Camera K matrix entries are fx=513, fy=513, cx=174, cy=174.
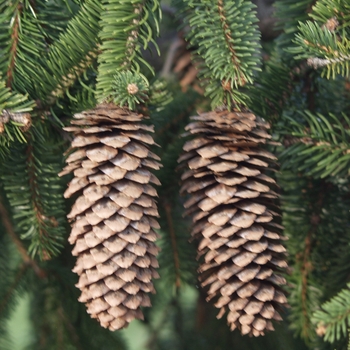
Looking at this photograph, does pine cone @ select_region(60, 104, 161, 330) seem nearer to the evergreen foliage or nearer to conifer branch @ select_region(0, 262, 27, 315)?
the evergreen foliage

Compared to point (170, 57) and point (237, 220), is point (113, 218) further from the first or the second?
point (170, 57)

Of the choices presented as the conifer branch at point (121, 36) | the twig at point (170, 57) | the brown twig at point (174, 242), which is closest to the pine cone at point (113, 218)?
the conifer branch at point (121, 36)

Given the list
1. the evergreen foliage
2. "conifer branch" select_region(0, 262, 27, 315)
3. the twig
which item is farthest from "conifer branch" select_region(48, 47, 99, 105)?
the twig

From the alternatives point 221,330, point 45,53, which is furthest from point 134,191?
point 221,330

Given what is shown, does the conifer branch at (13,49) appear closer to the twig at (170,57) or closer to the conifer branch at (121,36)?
the conifer branch at (121,36)

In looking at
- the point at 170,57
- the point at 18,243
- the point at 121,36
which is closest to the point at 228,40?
the point at 121,36
